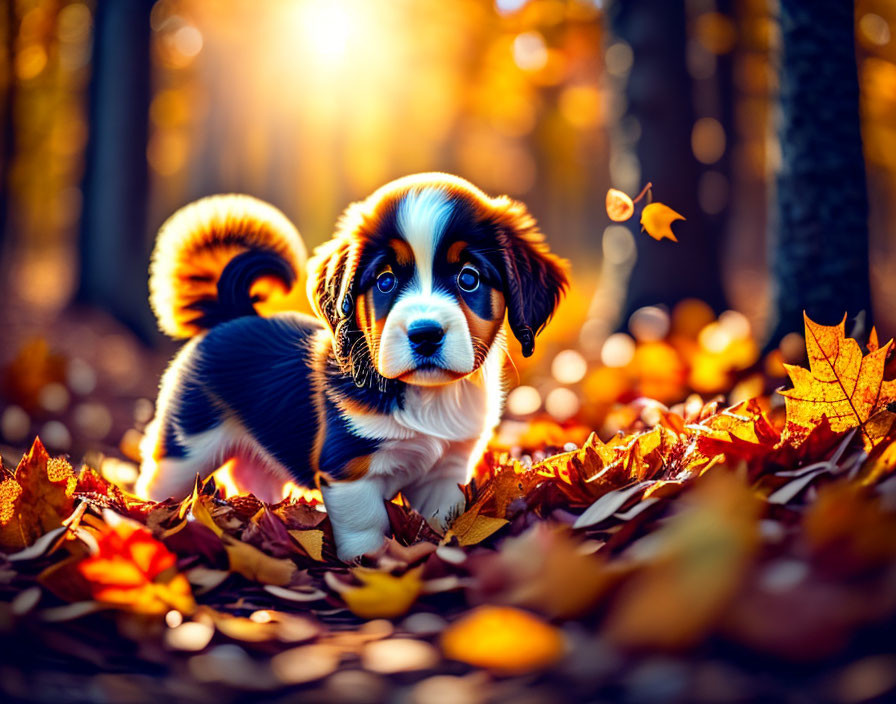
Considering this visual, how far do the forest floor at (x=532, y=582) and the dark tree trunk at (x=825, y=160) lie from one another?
843 millimetres

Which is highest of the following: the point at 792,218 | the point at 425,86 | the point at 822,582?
the point at 425,86

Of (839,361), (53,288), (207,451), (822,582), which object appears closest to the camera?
(822,582)

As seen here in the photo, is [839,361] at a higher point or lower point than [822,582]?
higher

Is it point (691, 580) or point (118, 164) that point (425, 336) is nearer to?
point (691, 580)

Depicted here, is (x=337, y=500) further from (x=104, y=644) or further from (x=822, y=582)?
(x=822, y=582)

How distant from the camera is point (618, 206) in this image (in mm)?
3182

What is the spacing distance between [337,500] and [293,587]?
388mm

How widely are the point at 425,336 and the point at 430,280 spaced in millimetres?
259

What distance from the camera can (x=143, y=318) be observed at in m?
8.95

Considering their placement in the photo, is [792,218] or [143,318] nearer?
[792,218]

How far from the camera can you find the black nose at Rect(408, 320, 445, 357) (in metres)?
2.44

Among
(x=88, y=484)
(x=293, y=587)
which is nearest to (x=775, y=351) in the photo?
(x=293, y=587)

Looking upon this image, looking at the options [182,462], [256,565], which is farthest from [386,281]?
[182,462]

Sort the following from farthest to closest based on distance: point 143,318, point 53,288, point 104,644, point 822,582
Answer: point 53,288, point 143,318, point 104,644, point 822,582
